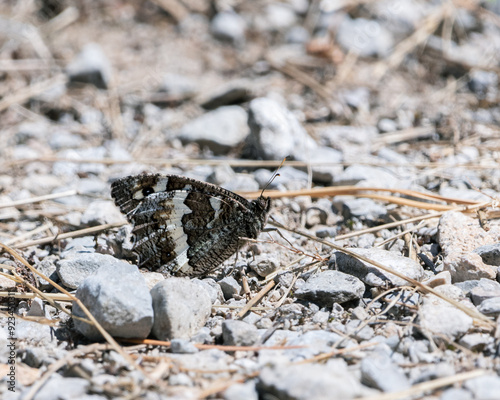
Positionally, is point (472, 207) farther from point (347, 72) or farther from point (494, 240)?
point (347, 72)

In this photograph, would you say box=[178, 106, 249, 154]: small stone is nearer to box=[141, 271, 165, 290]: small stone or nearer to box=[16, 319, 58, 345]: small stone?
box=[141, 271, 165, 290]: small stone

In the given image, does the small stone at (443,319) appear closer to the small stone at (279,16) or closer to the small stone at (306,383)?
the small stone at (306,383)

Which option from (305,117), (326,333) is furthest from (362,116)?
(326,333)

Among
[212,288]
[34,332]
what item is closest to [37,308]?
[34,332]

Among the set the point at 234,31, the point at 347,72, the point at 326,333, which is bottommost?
the point at 326,333

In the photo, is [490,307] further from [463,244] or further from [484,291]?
[463,244]

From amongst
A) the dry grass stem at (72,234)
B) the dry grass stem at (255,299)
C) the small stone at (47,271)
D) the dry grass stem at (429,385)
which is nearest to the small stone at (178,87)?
the dry grass stem at (72,234)
